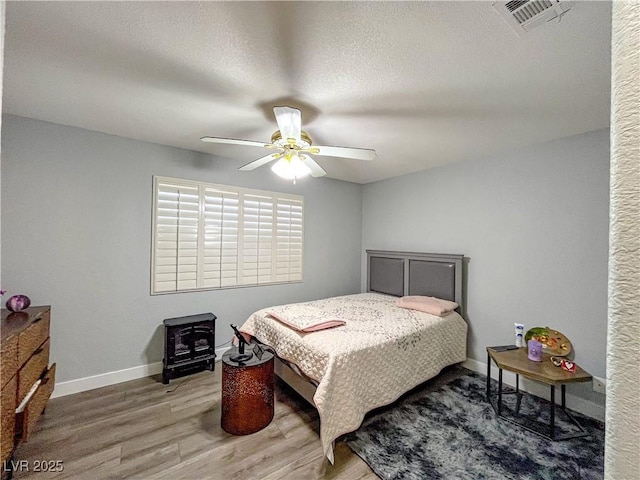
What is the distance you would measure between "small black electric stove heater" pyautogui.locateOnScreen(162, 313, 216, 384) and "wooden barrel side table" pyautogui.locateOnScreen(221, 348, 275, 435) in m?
1.01

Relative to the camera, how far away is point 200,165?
3299 mm

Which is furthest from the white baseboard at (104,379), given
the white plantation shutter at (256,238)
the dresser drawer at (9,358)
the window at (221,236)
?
the white plantation shutter at (256,238)

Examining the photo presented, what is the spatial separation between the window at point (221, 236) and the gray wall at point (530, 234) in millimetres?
1824

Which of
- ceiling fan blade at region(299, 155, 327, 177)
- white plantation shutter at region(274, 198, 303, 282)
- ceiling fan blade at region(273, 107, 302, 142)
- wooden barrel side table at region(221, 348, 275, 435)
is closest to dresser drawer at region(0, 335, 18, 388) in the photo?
wooden barrel side table at region(221, 348, 275, 435)

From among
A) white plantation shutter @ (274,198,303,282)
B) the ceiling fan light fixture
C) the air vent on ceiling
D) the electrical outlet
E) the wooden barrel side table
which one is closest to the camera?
the air vent on ceiling

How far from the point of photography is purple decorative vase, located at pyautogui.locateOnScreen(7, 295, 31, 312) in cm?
214

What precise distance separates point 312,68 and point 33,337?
2668mm

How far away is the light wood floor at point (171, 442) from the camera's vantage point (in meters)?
1.80

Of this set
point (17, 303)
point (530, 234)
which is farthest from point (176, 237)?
point (530, 234)

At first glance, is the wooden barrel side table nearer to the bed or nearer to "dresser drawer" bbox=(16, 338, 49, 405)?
the bed

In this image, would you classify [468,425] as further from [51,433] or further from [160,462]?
[51,433]

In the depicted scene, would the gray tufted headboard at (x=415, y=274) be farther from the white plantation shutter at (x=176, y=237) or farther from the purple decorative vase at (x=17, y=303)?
the purple decorative vase at (x=17, y=303)

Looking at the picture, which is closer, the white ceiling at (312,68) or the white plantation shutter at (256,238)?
the white ceiling at (312,68)

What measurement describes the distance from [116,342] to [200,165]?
206 cm
